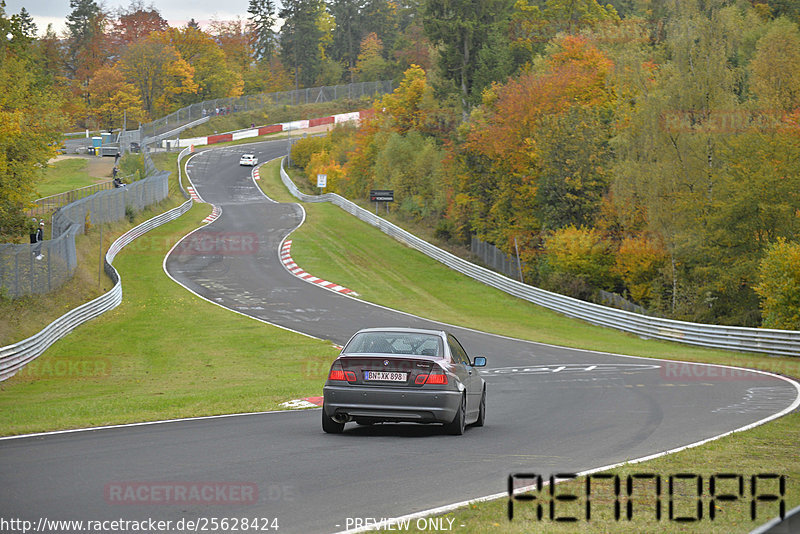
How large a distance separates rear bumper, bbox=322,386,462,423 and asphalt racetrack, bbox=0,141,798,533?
339 millimetres

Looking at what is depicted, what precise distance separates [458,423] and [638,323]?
28.2 m

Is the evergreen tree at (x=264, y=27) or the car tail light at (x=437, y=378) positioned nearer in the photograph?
the car tail light at (x=437, y=378)

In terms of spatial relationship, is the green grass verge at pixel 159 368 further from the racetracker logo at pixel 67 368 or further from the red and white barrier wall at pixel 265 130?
the red and white barrier wall at pixel 265 130

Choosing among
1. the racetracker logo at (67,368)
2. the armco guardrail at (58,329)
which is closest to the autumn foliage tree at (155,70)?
the armco guardrail at (58,329)

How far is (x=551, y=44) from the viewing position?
236 ft

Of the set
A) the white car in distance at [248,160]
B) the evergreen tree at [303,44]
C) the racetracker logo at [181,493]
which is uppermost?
the evergreen tree at [303,44]

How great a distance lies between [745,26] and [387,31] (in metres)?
107

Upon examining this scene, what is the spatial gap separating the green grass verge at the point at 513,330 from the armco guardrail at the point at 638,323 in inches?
22.2

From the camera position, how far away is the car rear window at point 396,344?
1201cm

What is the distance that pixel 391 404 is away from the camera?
1138cm

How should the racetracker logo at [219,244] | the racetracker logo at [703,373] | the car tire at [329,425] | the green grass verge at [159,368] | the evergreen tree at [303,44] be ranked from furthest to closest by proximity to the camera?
the evergreen tree at [303,44] < the racetracker logo at [219,244] < the racetracker logo at [703,373] < the green grass verge at [159,368] < the car tire at [329,425]

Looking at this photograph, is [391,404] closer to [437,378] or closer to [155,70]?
[437,378]

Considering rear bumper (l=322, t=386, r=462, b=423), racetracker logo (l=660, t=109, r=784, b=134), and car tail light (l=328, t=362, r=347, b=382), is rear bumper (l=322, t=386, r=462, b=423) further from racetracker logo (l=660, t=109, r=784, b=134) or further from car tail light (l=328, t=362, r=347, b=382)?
racetracker logo (l=660, t=109, r=784, b=134)

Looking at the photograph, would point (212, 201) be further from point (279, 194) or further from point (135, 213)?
point (135, 213)
